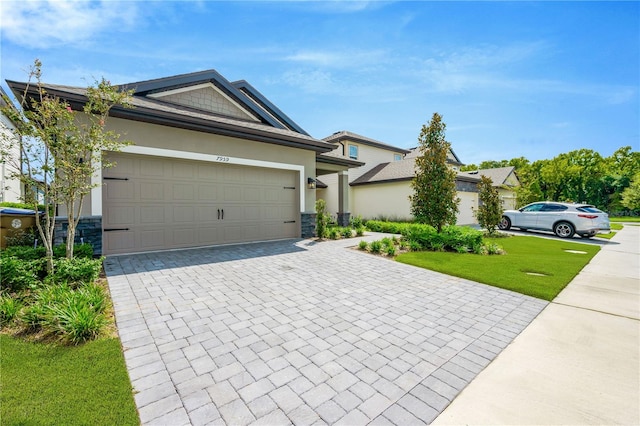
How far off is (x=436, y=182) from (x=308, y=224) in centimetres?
499

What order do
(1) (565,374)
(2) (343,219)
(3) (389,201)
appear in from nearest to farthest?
(1) (565,374) → (2) (343,219) → (3) (389,201)

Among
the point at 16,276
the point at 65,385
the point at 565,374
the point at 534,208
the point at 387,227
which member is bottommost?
the point at 565,374

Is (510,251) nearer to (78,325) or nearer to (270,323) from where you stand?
(270,323)

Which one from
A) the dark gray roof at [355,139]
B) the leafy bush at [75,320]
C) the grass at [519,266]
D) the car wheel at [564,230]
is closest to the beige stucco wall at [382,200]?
the dark gray roof at [355,139]

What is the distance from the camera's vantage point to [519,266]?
6863mm

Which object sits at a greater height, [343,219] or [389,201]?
[389,201]

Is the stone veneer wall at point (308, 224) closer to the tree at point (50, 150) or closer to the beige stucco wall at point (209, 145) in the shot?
the beige stucco wall at point (209, 145)

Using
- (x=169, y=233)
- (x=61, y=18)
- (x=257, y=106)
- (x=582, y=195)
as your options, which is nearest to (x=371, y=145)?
(x=257, y=106)

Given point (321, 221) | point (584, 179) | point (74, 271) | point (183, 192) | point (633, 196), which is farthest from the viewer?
point (584, 179)

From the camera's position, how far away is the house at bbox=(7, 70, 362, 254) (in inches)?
272

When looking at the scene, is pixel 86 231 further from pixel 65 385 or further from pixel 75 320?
pixel 65 385

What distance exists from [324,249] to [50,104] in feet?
22.3

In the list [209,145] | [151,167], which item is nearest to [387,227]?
[209,145]

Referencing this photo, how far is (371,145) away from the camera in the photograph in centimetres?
2058
